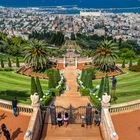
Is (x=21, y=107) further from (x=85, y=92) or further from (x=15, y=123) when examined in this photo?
(x=85, y=92)

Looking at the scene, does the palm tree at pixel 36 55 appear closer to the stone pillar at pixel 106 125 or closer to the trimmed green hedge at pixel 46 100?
the trimmed green hedge at pixel 46 100

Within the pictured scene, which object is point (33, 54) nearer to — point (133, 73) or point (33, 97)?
point (133, 73)

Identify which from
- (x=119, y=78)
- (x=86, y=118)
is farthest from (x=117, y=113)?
(x=119, y=78)

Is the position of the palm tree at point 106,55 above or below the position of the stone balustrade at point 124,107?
above

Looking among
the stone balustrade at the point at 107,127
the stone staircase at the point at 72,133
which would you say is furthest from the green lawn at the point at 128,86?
the stone staircase at the point at 72,133

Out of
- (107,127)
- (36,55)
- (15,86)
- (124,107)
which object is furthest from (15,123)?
(36,55)

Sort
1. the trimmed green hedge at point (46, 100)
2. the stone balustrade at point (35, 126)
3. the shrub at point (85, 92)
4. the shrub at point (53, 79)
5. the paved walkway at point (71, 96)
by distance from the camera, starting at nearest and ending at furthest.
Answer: the stone balustrade at point (35, 126)
the trimmed green hedge at point (46, 100)
the paved walkway at point (71, 96)
the shrub at point (85, 92)
the shrub at point (53, 79)

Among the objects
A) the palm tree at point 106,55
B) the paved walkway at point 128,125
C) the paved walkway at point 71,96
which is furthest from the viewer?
the palm tree at point 106,55
